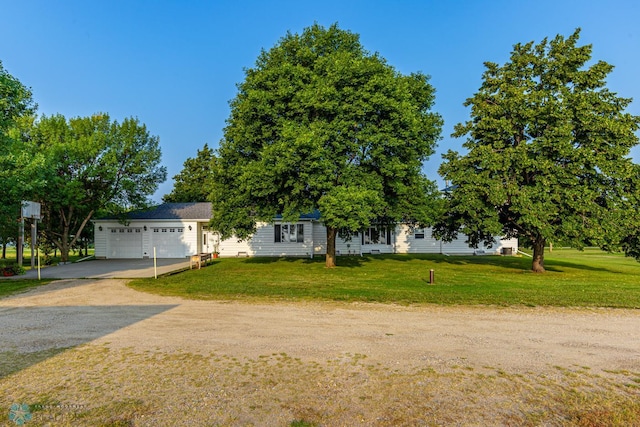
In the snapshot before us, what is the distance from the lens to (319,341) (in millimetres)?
6555

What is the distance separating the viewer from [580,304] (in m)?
9.83

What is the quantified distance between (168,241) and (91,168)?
728cm

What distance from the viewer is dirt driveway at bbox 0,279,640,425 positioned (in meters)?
4.72

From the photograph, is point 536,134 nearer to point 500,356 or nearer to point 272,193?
point 272,193

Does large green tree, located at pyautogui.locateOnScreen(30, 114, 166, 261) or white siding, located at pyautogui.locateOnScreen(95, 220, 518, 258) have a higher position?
large green tree, located at pyautogui.locateOnScreen(30, 114, 166, 261)

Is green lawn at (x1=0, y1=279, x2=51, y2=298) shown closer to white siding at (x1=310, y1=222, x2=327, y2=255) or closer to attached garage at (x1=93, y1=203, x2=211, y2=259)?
attached garage at (x1=93, y1=203, x2=211, y2=259)

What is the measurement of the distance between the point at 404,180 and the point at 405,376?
15.7 m

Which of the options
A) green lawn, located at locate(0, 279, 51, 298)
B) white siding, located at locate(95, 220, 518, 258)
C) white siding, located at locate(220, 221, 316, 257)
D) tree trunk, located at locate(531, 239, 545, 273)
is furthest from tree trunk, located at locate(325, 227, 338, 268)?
green lawn, located at locate(0, 279, 51, 298)

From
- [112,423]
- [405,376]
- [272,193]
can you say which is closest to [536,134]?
[272,193]

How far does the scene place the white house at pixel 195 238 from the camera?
27516 millimetres

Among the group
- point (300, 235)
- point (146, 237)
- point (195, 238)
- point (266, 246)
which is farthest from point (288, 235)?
point (146, 237)

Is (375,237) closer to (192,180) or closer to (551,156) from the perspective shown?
(551,156)

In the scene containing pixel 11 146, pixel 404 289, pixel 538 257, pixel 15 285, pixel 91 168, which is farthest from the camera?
pixel 91 168

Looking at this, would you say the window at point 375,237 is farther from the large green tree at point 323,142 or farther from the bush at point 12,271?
the bush at point 12,271
